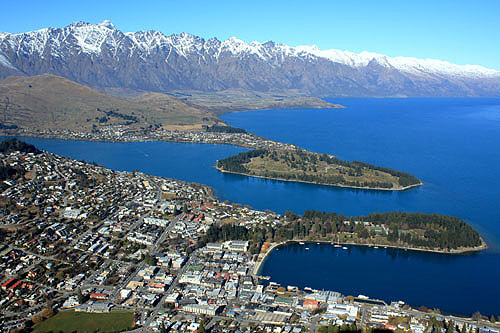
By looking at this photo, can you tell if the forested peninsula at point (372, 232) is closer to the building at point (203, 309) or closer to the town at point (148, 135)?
the building at point (203, 309)

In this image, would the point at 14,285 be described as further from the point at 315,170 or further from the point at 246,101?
the point at 246,101

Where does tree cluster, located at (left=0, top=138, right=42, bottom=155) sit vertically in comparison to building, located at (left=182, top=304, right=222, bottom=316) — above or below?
above

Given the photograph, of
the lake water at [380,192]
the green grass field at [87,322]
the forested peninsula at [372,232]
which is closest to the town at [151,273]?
the green grass field at [87,322]

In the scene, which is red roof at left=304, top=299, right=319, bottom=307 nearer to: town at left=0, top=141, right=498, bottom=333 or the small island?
town at left=0, top=141, right=498, bottom=333

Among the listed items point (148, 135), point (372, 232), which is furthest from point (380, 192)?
point (148, 135)

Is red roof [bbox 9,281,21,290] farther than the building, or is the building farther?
red roof [bbox 9,281,21,290]

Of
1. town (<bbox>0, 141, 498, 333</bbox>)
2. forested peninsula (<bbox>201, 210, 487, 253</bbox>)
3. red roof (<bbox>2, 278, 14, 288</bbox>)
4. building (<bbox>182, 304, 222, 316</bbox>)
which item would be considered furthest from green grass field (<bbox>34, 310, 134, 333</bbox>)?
forested peninsula (<bbox>201, 210, 487, 253</bbox>)

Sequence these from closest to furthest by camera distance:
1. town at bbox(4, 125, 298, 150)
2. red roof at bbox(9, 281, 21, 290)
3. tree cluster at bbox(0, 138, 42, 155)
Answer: red roof at bbox(9, 281, 21, 290) → tree cluster at bbox(0, 138, 42, 155) → town at bbox(4, 125, 298, 150)
